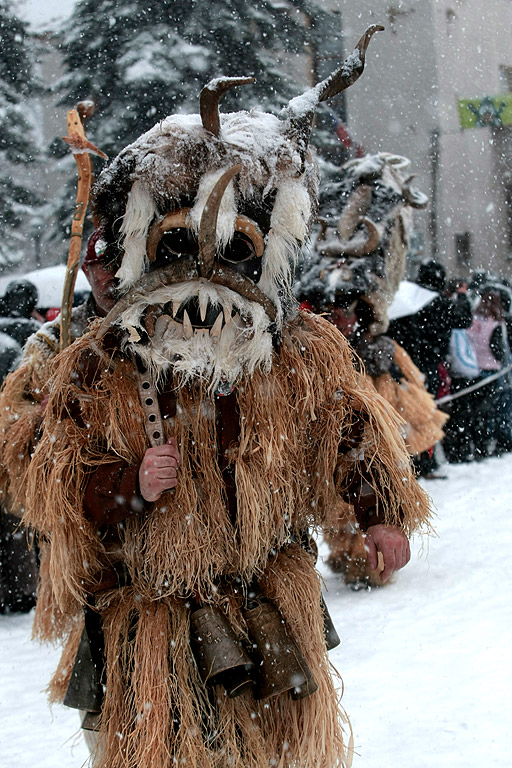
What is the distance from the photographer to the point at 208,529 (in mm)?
2018

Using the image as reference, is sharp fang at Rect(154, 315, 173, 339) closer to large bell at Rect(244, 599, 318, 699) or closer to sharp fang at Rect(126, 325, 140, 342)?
sharp fang at Rect(126, 325, 140, 342)

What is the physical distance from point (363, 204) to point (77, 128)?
260 centimetres

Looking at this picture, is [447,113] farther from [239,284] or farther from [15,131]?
[239,284]

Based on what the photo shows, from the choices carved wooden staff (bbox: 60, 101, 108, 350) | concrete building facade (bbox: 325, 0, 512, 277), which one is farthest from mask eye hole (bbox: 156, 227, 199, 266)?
concrete building facade (bbox: 325, 0, 512, 277)

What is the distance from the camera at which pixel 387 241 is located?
4.86 meters

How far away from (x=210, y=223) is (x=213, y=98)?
0.31 metres

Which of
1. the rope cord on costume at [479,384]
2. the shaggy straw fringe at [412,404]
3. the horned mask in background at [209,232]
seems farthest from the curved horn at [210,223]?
the rope cord on costume at [479,384]

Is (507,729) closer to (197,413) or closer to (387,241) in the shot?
(197,413)

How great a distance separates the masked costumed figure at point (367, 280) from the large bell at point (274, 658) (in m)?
2.63

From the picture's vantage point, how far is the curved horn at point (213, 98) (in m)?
1.86

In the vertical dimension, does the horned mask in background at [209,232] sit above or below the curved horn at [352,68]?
below

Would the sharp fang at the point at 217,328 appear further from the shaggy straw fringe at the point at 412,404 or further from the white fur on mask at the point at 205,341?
the shaggy straw fringe at the point at 412,404

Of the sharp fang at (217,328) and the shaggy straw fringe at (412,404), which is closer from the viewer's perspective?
the sharp fang at (217,328)

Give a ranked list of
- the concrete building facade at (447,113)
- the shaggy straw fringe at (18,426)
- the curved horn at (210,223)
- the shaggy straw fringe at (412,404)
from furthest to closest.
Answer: the concrete building facade at (447,113)
the shaggy straw fringe at (412,404)
the shaggy straw fringe at (18,426)
the curved horn at (210,223)
